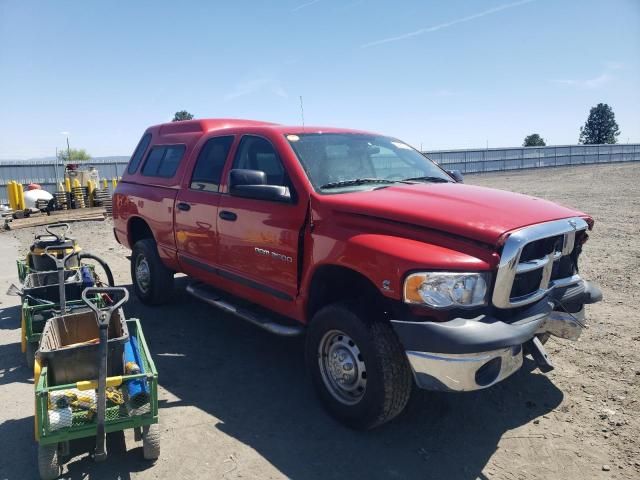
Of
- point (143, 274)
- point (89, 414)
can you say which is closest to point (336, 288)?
point (89, 414)

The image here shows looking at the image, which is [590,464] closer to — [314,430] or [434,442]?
[434,442]

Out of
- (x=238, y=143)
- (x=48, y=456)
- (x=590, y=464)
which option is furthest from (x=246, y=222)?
(x=590, y=464)

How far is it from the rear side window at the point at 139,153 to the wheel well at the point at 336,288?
3772mm

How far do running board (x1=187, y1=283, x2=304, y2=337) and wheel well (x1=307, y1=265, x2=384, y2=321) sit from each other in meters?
0.20

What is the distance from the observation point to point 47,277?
5.12 meters

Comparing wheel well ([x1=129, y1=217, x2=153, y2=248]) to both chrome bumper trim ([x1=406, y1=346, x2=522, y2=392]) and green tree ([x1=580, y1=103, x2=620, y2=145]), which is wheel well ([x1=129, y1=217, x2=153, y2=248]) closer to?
chrome bumper trim ([x1=406, y1=346, x2=522, y2=392])

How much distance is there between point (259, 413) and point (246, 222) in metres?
1.54

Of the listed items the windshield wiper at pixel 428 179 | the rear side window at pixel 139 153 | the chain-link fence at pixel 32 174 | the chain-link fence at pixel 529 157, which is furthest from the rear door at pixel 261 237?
the chain-link fence at pixel 529 157

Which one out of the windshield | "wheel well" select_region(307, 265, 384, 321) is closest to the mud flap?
"wheel well" select_region(307, 265, 384, 321)

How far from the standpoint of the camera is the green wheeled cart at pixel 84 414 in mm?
2742

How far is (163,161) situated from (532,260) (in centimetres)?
432

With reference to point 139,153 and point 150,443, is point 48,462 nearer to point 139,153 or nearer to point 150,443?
point 150,443

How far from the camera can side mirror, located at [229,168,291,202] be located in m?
3.67

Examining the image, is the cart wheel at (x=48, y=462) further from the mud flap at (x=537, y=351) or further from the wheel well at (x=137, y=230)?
the wheel well at (x=137, y=230)
